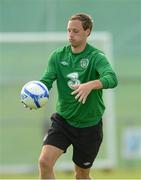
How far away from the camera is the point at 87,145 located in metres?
10.9

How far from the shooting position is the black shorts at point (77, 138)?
1068 centimetres

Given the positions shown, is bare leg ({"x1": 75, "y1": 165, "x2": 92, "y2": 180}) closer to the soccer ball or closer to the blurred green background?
Result: the soccer ball

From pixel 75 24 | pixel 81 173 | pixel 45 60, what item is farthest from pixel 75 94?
pixel 45 60

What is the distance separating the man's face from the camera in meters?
10.6

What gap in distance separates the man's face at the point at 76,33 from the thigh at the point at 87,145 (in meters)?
1.00

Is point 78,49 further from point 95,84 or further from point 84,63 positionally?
point 95,84

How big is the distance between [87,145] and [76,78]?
83cm

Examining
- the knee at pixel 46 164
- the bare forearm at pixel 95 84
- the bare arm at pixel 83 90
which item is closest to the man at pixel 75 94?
the knee at pixel 46 164

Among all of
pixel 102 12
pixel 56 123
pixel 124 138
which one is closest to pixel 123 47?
pixel 102 12

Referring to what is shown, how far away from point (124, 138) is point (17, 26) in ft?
11.4

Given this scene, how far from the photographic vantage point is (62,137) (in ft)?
35.1

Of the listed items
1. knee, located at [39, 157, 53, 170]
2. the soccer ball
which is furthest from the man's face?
knee, located at [39, 157, 53, 170]

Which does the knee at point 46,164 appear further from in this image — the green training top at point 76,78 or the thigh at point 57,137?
the green training top at point 76,78

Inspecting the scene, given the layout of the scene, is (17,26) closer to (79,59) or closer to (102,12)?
(102,12)
